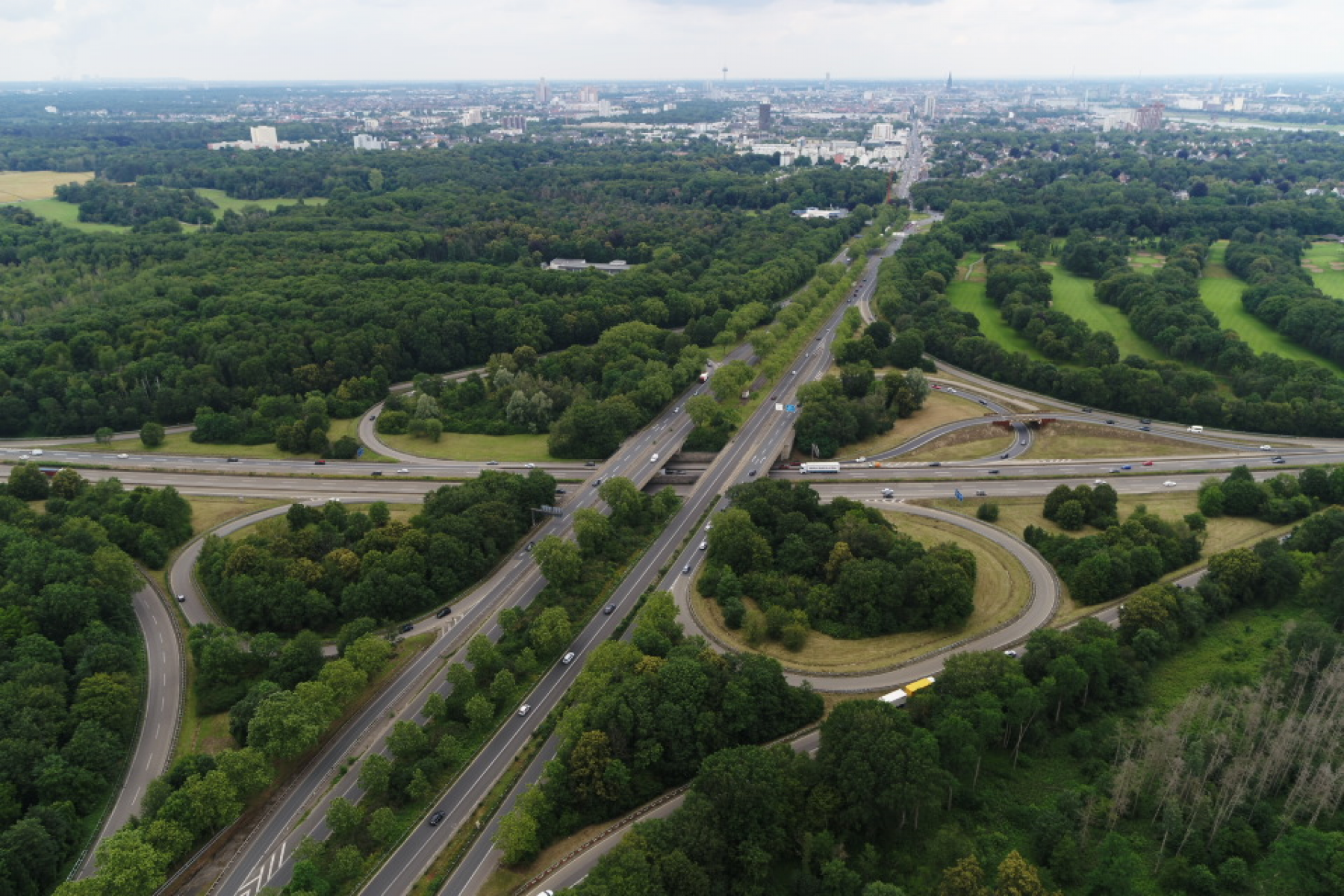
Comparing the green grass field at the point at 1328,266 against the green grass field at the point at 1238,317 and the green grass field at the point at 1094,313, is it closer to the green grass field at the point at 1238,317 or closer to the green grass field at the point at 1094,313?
the green grass field at the point at 1238,317

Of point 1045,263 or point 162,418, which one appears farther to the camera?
point 1045,263

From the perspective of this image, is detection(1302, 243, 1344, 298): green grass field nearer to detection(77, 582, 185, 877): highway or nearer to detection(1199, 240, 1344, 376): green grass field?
detection(1199, 240, 1344, 376): green grass field

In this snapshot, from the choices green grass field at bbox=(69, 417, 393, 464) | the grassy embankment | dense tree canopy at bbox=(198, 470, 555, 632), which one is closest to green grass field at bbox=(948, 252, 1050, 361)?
the grassy embankment

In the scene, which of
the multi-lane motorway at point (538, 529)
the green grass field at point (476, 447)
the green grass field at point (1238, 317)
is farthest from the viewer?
the green grass field at point (1238, 317)

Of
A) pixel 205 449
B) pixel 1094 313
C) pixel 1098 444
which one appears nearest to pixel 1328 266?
pixel 1094 313

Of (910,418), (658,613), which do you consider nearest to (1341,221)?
(910,418)

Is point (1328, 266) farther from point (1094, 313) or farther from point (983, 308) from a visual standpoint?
point (983, 308)

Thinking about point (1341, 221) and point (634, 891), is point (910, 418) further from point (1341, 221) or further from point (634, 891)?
point (1341, 221)

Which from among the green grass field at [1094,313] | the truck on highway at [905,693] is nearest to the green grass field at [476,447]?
the truck on highway at [905,693]
